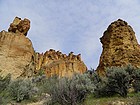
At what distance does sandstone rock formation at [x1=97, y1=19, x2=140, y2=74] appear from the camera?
57.0ft

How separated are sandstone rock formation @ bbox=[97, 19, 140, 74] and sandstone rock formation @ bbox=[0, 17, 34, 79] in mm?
12910

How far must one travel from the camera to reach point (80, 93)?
13.1 m

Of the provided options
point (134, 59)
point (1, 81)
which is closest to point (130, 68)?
point (134, 59)

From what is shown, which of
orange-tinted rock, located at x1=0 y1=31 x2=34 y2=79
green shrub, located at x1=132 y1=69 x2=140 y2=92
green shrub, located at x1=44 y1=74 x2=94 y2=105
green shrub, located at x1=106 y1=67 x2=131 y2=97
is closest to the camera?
green shrub, located at x1=44 y1=74 x2=94 y2=105

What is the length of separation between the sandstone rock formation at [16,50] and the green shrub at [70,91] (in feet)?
52.2

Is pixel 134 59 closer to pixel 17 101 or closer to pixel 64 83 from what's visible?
pixel 64 83

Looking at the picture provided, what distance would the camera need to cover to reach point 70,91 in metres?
12.7

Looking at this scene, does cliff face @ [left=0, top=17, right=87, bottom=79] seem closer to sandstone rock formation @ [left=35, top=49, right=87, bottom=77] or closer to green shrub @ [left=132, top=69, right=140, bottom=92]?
green shrub @ [left=132, top=69, right=140, bottom=92]

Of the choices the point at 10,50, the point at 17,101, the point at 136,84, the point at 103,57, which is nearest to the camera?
the point at 136,84

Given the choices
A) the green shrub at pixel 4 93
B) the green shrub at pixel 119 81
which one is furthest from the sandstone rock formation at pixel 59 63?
the green shrub at pixel 4 93

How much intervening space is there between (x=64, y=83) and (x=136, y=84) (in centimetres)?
451

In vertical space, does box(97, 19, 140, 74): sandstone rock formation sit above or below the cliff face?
below

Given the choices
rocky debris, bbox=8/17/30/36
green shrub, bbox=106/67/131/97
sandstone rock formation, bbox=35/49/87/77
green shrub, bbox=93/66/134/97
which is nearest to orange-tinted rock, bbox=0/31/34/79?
rocky debris, bbox=8/17/30/36

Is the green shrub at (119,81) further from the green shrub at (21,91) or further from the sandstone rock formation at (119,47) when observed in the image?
the green shrub at (21,91)
